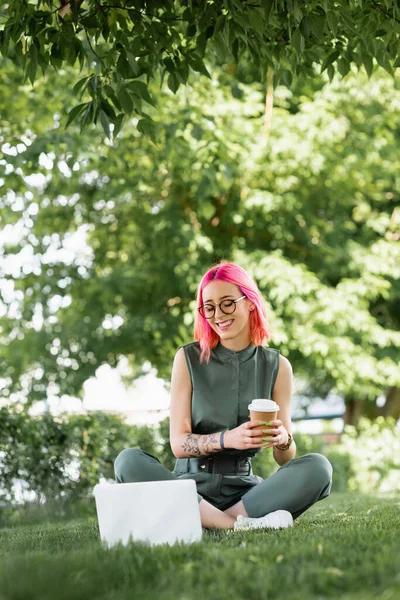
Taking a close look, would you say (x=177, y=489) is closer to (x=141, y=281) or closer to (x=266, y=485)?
(x=266, y=485)

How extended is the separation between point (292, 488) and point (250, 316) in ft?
3.14

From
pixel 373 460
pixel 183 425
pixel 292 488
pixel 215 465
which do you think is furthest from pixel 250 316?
pixel 373 460

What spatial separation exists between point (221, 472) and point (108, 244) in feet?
32.7

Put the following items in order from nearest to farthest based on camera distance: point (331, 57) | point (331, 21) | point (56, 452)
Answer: point (331, 21) < point (331, 57) < point (56, 452)

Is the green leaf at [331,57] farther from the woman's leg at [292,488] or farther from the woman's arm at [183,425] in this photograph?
the woman's leg at [292,488]

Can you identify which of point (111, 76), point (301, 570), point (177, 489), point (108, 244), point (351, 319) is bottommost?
point (351, 319)

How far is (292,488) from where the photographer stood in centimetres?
405

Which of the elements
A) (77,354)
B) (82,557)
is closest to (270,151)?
(77,354)

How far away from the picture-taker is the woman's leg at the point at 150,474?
4.04 metres

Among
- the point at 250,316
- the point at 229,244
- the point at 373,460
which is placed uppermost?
the point at 250,316

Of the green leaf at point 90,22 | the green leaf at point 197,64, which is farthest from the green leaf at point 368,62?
the green leaf at point 90,22

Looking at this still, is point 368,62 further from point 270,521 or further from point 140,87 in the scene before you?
point 270,521

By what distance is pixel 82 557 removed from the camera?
2.69 metres

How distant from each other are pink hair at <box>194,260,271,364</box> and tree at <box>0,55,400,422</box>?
19.7 feet
